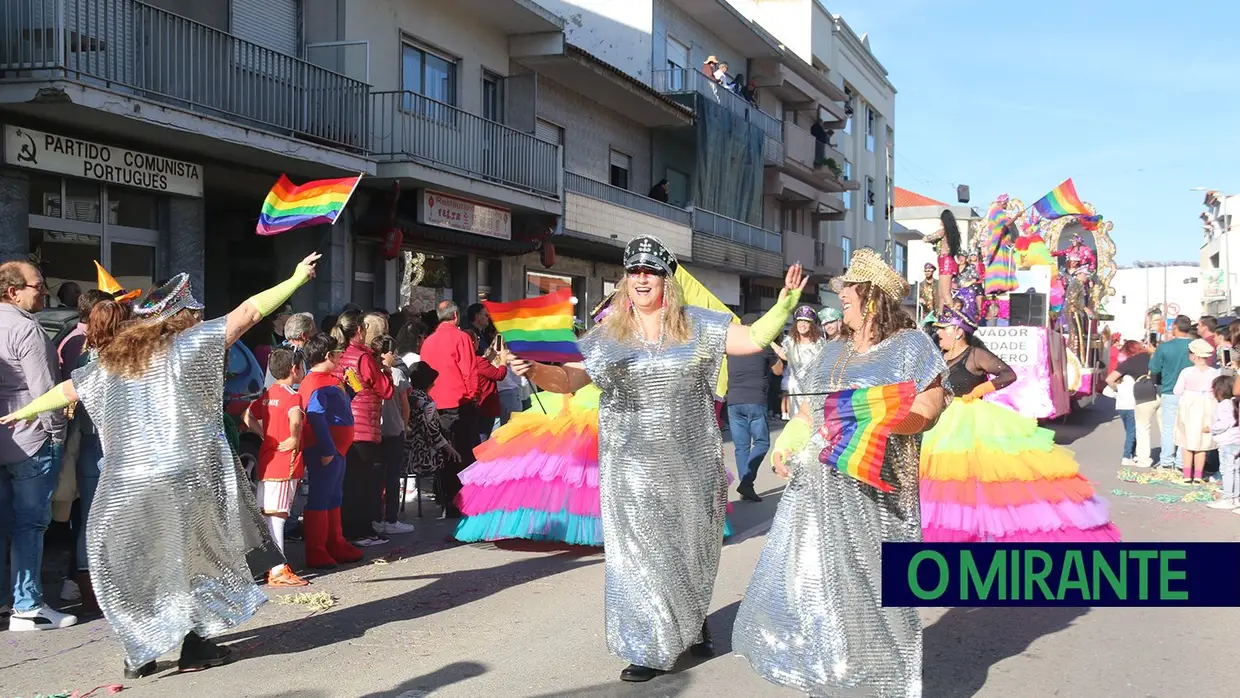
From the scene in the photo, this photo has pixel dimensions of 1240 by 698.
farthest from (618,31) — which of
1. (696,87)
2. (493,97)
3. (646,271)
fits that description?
(646,271)

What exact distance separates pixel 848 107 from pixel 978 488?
123 ft

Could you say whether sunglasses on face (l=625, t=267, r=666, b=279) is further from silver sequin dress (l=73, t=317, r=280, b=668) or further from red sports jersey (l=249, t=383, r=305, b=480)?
red sports jersey (l=249, t=383, r=305, b=480)

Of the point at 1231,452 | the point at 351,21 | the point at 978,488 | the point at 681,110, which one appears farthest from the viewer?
the point at 681,110

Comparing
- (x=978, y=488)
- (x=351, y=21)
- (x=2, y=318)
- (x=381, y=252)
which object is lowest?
(x=978, y=488)

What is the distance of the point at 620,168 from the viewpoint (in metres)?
26.4

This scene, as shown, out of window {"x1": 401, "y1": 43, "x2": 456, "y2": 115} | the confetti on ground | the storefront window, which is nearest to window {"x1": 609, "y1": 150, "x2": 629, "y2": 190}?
window {"x1": 401, "y1": 43, "x2": 456, "y2": 115}

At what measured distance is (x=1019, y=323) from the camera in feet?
63.3

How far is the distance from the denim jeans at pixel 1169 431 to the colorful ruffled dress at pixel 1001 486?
606 cm

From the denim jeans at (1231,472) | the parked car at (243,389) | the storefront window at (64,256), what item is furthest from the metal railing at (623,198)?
the denim jeans at (1231,472)

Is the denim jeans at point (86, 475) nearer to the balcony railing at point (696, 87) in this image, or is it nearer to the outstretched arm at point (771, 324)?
the outstretched arm at point (771, 324)

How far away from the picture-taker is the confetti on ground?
6621 millimetres

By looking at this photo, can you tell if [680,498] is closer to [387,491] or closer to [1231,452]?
[387,491]

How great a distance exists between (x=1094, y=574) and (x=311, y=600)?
4772mm

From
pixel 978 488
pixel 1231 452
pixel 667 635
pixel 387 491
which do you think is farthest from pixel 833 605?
pixel 1231 452
